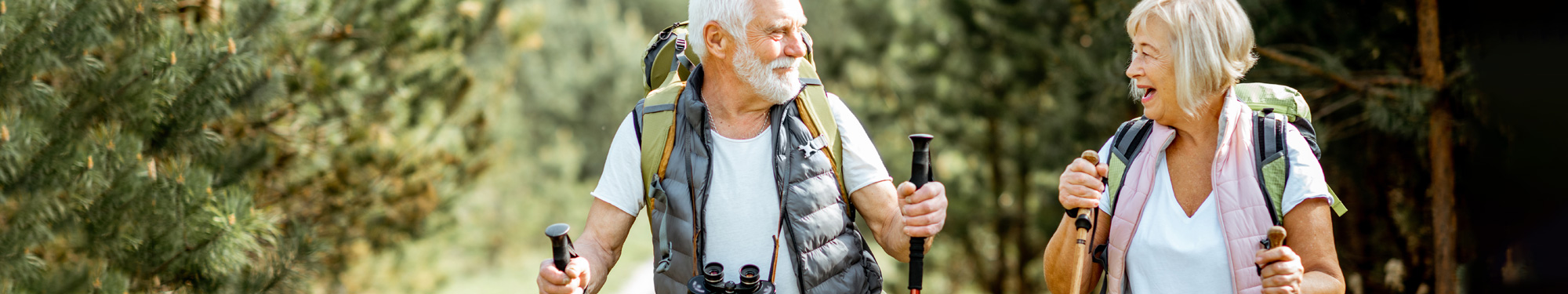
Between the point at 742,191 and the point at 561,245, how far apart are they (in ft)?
1.56

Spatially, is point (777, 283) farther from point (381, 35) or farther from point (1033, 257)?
point (1033, 257)

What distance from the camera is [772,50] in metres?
2.33

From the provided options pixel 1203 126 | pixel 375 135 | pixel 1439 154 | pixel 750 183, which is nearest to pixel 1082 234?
pixel 1203 126

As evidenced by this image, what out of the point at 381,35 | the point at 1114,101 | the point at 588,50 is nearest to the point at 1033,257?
the point at 1114,101

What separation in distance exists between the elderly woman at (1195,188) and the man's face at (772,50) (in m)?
0.66

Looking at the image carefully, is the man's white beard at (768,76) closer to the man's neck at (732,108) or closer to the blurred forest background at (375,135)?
the man's neck at (732,108)

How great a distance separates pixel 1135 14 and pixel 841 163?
737 millimetres

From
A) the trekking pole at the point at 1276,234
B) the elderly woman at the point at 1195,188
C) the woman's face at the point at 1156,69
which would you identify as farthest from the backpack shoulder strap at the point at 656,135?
Result: the trekking pole at the point at 1276,234

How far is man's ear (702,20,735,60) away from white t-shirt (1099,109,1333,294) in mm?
974

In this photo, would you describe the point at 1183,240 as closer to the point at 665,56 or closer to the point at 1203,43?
the point at 1203,43

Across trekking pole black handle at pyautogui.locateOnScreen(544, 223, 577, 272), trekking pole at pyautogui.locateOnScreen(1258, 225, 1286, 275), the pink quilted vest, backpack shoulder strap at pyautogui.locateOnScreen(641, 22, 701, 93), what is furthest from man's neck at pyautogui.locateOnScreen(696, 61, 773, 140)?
trekking pole at pyautogui.locateOnScreen(1258, 225, 1286, 275)

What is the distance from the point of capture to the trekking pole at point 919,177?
210cm

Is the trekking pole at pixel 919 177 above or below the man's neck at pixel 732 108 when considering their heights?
below

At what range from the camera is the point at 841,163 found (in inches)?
96.2
